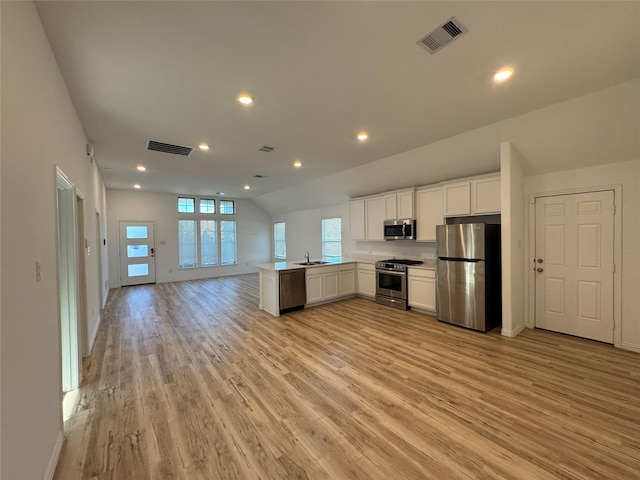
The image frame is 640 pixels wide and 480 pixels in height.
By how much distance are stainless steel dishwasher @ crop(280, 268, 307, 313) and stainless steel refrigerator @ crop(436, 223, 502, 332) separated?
2.45 meters

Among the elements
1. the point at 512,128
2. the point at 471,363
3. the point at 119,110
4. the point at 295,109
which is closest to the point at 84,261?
the point at 119,110

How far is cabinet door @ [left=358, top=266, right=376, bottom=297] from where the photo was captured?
584cm

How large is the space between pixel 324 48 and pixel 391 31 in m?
0.50

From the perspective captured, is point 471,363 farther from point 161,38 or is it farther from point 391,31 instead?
point 161,38

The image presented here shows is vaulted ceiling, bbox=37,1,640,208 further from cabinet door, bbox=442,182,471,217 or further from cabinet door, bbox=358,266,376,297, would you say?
cabinet door, bbox=358,266,376,297

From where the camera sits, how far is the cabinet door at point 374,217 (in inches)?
233

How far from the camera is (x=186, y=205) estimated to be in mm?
9148

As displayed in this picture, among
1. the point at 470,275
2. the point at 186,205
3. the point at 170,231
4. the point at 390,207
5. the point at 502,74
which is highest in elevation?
the point at 502,74

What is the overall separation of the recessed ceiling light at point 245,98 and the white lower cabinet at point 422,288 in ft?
12.8

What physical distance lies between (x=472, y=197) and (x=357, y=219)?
2628 mm

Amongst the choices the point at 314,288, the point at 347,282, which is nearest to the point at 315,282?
the point at 314,288

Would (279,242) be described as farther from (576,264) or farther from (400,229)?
(576,264)

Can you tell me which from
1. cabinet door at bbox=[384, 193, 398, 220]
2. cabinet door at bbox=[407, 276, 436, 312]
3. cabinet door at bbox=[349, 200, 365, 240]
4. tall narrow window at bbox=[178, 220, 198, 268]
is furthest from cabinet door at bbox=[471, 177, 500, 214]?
tall narrow window at bbox=[178, 220, 198, 268]

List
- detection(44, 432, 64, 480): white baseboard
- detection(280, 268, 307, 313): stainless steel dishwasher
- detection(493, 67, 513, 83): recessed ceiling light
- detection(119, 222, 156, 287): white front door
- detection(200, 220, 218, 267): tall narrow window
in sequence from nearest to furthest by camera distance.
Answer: detection(44, 432, 64, 480): white baseboard
detection(493, 67, 513, 83): recessed ceiling light
detection(280, 268, 307, 313): stainless steel dishwasher
detection(119, 222, 156, 287): white front door
detection(200, 220, 218, 267): tall narrow window
